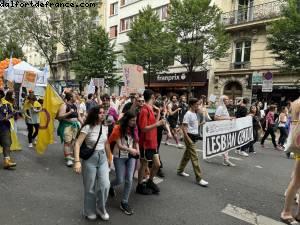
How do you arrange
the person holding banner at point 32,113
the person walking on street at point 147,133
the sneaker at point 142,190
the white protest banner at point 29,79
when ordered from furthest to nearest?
the white protest banner at point 29,79 < the person holding banner at point 32,113 < the sneaker at point 142,190 < the person walking on street at point 147,133

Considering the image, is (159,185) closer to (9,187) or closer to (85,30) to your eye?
(9,187)

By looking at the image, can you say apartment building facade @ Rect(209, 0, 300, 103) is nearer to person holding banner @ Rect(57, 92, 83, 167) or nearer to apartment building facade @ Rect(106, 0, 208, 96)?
apartment building facade @ Rect(106, 0, 208, 96)

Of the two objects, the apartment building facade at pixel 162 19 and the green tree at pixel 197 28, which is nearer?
the green tree at pixel 197 28

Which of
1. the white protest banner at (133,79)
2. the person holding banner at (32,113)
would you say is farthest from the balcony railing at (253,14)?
the person holding banner at (32,113)

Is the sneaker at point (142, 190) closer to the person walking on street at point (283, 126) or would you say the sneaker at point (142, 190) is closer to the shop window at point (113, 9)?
the person walking on street at point (283, 126)

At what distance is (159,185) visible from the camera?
5.78m

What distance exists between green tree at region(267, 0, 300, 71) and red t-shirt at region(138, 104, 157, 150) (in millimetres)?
11980

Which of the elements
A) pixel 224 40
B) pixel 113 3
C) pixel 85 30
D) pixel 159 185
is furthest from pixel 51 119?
pixel 113 3

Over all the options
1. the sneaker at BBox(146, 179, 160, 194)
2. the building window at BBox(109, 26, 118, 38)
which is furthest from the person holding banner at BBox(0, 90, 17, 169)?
the building window at BBox(109, 26, 118, 38)

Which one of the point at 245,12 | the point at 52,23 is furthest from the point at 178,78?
the point at 52,23

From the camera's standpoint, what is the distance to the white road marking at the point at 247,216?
4340 millimetres

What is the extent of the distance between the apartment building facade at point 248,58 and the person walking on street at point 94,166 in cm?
1766

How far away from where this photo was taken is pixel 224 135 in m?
7.38

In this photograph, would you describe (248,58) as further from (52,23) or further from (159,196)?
(159,196)
